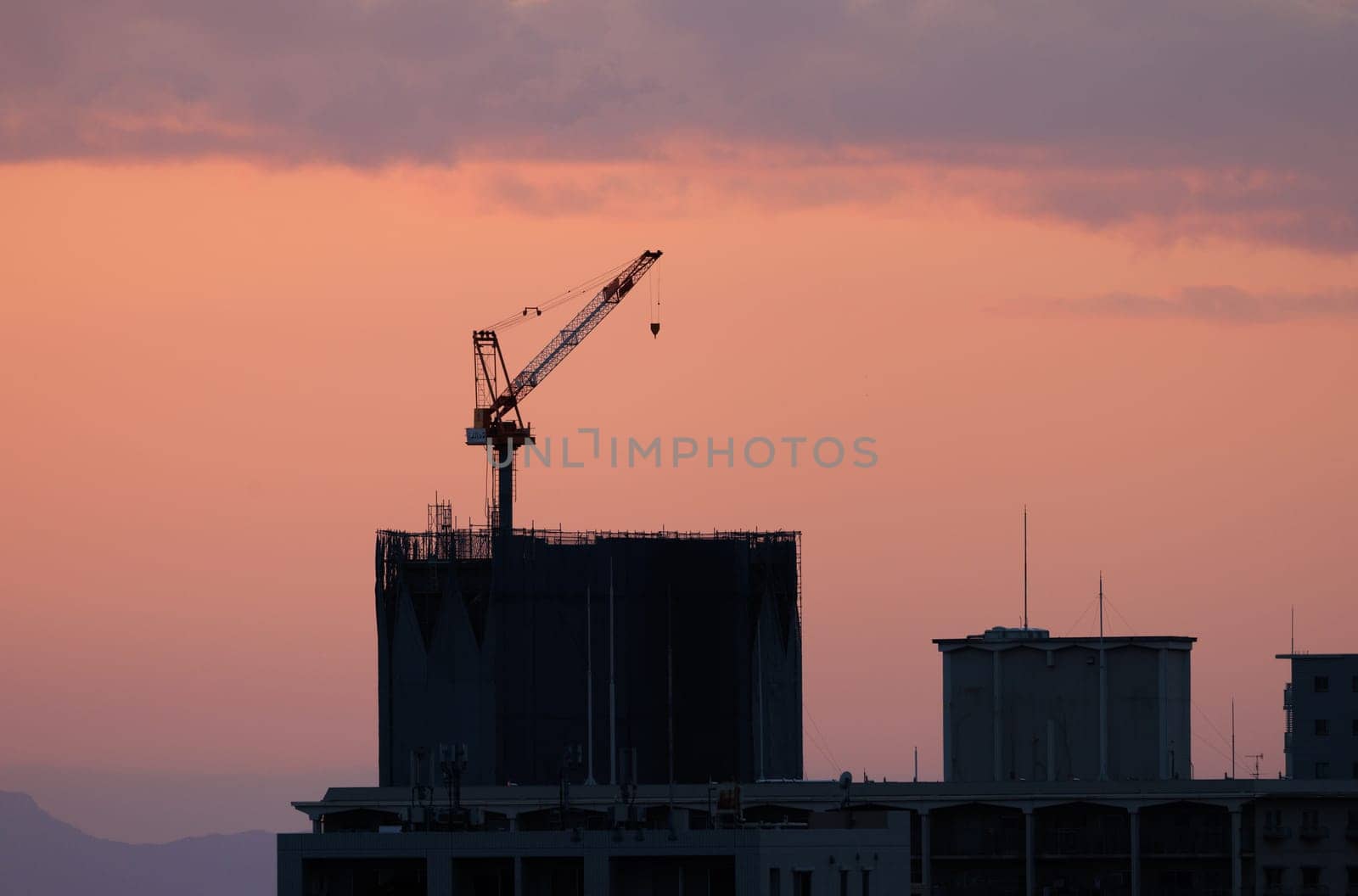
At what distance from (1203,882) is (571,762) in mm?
65905

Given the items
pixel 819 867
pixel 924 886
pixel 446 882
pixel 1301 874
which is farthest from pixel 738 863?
pixel 1301 874

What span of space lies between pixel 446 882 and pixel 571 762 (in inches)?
708

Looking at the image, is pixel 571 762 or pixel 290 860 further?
pixel 571 762

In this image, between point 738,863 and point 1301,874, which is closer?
point 738,863

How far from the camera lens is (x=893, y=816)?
13850 cm

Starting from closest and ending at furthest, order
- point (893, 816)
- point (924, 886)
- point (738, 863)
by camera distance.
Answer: point (738, 863), point (893, 816), point (924, 886)

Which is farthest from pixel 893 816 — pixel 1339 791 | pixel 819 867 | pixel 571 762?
pixel 1339 791

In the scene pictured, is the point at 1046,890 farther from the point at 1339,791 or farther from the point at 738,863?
the point at 738,863

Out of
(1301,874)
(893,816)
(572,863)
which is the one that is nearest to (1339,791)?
(1301,874)

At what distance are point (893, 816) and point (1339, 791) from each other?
6894cm

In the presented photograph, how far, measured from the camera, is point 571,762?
5851 inches

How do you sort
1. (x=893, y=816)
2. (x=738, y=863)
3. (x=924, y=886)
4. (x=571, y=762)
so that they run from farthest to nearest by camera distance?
(x=924, y=886), (x=571, y=762), (x=893, y=816), (x=738, y=863)

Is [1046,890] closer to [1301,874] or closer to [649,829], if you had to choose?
[1301,874]

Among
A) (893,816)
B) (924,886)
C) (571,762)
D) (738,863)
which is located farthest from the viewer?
(924,886)
